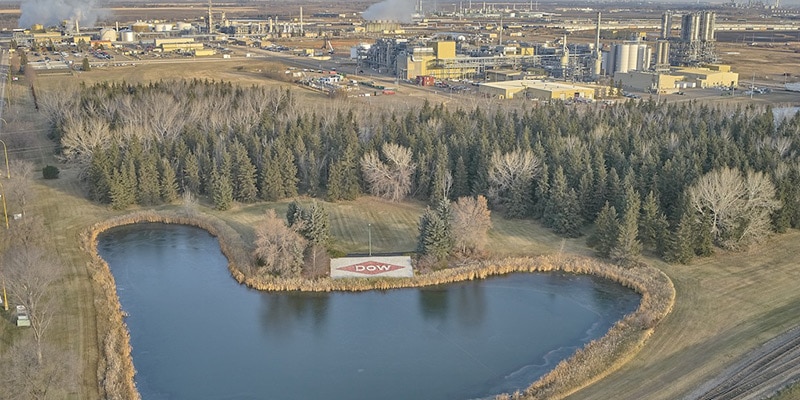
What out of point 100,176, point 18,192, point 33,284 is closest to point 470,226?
point 33,284

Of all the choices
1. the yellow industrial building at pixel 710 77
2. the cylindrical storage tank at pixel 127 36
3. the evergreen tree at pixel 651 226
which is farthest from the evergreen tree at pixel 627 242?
the cylindrical storage tank at pixel 127 36

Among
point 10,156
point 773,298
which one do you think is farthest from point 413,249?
point 10,156

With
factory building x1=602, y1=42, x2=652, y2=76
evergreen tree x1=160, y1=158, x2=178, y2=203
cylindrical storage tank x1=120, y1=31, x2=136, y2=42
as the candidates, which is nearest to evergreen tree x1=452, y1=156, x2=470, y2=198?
evergreen tree x1=160, y1=158, x2=178, y2=203

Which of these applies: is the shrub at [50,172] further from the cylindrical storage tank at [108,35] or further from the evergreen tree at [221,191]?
the cylindrical storage tank at [108,35]

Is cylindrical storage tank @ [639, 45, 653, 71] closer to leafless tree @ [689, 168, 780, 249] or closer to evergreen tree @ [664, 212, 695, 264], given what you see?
leafless tree @ [689, 168, 780, 249]

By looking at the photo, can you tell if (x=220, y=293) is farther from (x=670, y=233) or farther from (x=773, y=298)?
(x=773, y=298)

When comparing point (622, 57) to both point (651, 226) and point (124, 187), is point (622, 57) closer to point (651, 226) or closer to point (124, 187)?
point (651, 226)
